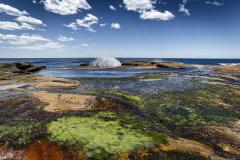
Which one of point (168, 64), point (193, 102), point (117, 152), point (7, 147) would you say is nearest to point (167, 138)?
point (117, 152)

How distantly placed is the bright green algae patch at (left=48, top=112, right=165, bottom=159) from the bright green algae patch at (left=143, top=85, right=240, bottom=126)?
12.5 feet

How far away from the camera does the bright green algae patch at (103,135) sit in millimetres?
10742

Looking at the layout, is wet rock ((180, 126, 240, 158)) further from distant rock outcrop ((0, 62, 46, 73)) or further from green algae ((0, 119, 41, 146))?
distant rock outcrop ((0, 62, 46, 73))

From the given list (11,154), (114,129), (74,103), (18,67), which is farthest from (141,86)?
(18,67)

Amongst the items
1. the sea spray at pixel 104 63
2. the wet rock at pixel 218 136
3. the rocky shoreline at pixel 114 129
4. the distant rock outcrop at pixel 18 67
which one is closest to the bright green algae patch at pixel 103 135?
the rocky shoreline at pixel 114 129

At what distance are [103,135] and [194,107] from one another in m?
10.6

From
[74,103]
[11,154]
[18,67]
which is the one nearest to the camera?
[11,154]

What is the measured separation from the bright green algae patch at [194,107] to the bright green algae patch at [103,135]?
12.5 ft

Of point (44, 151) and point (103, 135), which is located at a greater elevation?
point (103, 135)

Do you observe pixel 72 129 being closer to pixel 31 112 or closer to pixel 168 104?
pixel 31 112

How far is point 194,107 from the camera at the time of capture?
20250 millimetres

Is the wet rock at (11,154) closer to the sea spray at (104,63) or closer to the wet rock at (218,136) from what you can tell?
the wet rock at (218,136)

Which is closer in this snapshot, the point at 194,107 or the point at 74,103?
the point at 74,103

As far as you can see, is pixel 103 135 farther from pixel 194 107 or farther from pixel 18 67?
pixel 18 67
